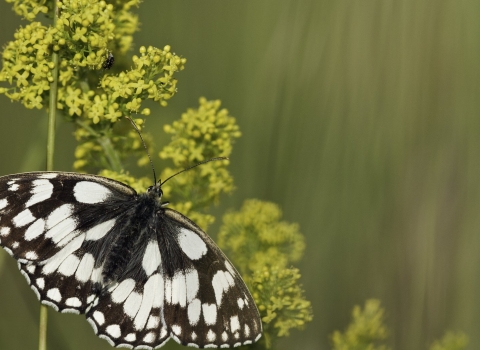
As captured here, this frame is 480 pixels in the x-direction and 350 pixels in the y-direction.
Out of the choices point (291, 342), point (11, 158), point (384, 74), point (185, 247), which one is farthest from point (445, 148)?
point (11, 158)

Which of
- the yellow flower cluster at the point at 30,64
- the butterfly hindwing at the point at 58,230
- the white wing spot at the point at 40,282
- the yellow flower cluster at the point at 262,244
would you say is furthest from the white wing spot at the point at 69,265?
the yellow flower cluster at the point at 262,244

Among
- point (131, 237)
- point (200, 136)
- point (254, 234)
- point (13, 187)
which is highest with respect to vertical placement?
point (200, 136)

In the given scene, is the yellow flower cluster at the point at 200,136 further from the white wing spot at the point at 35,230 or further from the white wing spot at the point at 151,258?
the white wing spot at the point at 35,230

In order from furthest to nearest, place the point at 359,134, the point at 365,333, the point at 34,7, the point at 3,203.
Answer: the point at 359,134
the point at 365,333
the point at 34,7
the point at 3,203

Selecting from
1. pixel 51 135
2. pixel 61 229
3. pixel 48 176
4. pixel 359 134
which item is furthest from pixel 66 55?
pixel 359 134

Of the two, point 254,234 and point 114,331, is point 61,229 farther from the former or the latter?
point 254,234
